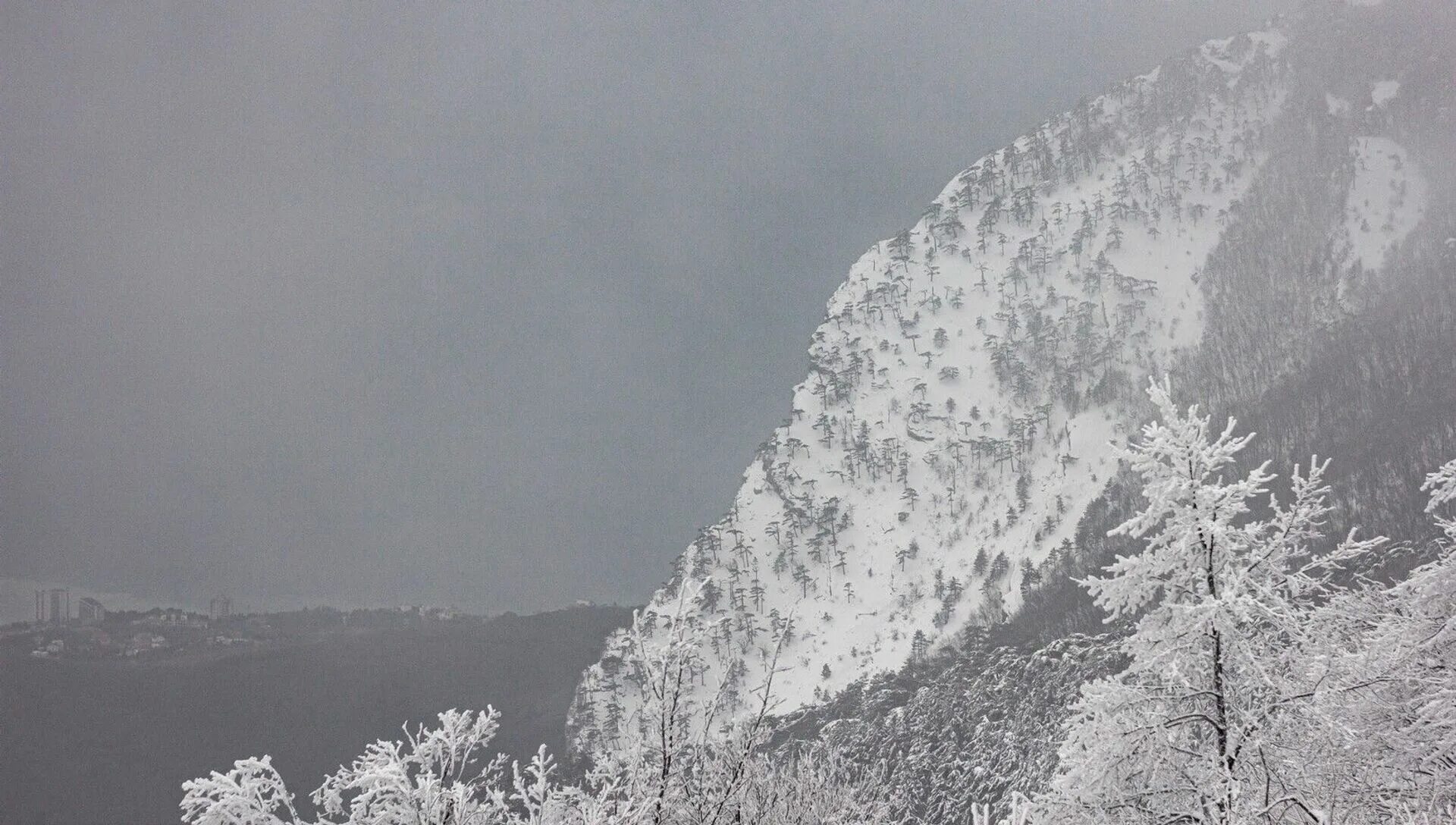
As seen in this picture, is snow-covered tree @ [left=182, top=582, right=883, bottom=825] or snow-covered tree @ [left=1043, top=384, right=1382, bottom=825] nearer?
snow-covered tree @ [left=182, top=582, right=883, bottom=825]

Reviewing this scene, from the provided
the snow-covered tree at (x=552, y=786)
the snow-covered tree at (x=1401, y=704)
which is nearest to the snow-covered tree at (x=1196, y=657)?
the snow-covered tree at (x=1401, y=704)

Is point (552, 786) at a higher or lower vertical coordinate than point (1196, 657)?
lower

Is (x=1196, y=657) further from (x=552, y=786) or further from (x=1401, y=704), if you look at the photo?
(x=552, y=786)

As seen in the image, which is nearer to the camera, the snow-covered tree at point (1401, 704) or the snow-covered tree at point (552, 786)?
the snow-covered tree at point (552, 786)

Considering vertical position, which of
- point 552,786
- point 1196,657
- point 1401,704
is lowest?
point 552,786

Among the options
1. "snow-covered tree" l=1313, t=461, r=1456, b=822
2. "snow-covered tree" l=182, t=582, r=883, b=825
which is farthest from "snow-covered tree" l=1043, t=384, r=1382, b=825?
"snow-covered tree" l=182, t=582, r=883, b=825

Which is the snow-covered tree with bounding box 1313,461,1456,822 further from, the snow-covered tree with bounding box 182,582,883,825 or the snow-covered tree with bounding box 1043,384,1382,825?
the snow-covered tree with bounding box 182,582,883,825

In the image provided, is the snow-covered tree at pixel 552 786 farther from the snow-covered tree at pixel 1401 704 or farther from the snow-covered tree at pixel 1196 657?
the snow-covered tree at pixel 1401 704

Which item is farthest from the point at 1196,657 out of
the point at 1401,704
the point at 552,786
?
the point at 552,786

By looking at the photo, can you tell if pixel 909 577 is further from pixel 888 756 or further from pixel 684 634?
pixel 684 634

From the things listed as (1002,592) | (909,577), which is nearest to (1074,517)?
(1002,592)

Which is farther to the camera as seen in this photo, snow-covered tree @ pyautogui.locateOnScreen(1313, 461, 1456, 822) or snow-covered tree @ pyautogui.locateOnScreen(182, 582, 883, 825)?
snow-covered tree @ pyautogui.locateOnScreen(1313, 461, 1456, 822)

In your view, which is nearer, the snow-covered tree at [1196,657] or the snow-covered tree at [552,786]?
the snow-covered tree at [552,786]

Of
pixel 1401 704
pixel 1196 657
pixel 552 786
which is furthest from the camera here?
pixel 552 786
